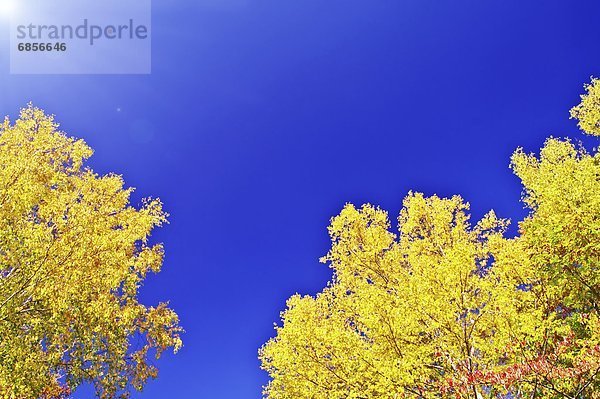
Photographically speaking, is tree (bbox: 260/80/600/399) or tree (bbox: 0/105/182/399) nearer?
tree (bbox: 0/105/182/399)

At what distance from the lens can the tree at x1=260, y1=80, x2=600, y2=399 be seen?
30.2 ft

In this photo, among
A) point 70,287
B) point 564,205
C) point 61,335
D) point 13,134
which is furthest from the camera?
point 564,205

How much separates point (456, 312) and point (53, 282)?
27.9ft

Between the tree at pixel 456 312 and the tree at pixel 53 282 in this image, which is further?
the tree at pixel 456 312

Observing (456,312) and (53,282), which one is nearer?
(53,282)

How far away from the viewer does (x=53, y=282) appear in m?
7.54

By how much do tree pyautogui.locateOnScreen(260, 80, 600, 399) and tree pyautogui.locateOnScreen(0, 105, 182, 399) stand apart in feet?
13.9

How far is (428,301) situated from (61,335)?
788 centimetres

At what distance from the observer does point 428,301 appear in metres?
9.52

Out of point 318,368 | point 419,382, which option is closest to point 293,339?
point 318,368

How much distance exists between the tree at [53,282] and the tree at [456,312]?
4.24 m

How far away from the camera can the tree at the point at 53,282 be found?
7551 mm

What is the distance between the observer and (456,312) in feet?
32.0

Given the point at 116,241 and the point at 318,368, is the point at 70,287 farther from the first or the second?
the point at 318,368
